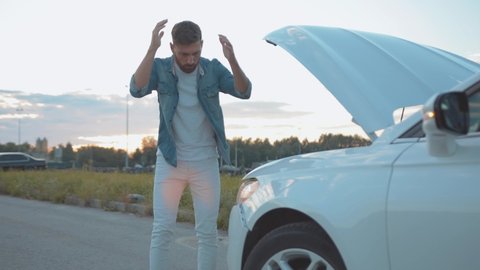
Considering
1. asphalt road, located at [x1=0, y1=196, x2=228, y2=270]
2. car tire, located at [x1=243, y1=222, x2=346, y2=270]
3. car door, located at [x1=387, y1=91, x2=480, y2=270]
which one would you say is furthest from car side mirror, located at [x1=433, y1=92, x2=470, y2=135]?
asphalt road, located at [x1=0, y1=196, x2=228, y2=270]

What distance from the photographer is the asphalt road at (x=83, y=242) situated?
6020 millimetres

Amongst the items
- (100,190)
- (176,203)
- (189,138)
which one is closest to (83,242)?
(176,203)

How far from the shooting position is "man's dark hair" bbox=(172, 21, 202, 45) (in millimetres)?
3675

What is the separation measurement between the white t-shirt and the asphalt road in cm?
229

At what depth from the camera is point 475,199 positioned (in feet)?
7.24

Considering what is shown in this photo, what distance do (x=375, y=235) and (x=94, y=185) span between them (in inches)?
509

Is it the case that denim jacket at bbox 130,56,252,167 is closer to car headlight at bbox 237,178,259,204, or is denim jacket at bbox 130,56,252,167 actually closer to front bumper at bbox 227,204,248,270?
car headlight at bbox 237,178,259,204

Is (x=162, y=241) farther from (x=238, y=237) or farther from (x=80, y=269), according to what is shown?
(x=80, y=269)

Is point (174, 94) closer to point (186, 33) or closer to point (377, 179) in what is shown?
point (186, 33)

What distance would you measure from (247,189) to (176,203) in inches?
29.3

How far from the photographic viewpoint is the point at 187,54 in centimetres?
379

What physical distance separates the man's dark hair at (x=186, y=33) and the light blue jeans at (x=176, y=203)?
0.82m

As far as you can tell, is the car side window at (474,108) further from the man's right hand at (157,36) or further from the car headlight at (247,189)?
the man's right hand at (157,36)

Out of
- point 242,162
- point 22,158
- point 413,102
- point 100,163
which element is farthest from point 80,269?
point 100,163
